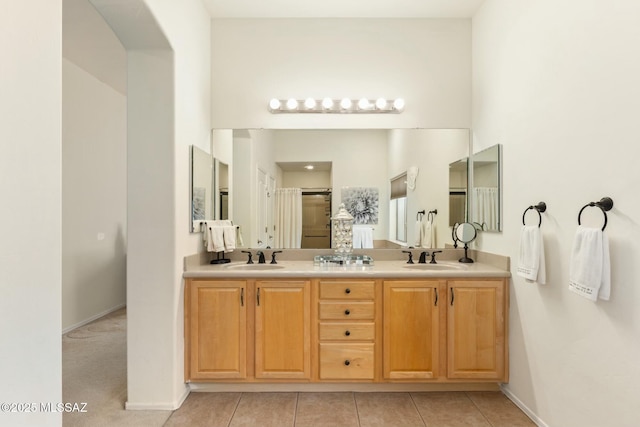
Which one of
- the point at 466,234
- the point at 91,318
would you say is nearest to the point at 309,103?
the point at 466,234

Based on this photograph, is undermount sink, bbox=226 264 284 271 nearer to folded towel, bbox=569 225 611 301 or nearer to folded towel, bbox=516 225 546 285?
folded towel, bbox=516 225 546 285

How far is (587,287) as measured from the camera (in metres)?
1.64

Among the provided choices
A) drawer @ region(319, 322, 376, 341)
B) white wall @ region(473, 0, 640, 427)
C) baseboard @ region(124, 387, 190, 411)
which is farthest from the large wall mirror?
baseboard @ region(124, 387, 190, 411)

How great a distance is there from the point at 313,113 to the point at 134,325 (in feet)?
6.88

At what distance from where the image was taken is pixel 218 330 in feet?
8.36

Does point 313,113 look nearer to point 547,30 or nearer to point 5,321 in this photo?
point 547,30

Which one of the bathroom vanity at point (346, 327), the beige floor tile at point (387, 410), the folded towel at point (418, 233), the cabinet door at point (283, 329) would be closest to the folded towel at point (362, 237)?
the folded towel at point (418, 233)

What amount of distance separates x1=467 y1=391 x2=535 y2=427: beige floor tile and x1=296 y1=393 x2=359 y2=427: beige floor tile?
0.82 metres

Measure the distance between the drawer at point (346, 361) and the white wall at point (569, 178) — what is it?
0.96m

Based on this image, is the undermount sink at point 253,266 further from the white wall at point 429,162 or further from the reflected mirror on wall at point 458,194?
the reflected mirror on wall at point 458,194

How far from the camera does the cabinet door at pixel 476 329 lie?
2.54 meters

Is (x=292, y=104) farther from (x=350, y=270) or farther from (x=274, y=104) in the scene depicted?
(x=350, y=270)

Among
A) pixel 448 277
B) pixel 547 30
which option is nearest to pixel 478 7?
pixel 547 30

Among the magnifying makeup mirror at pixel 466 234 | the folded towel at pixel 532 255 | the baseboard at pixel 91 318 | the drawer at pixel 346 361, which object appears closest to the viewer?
the folded towel at pixel 532 255
